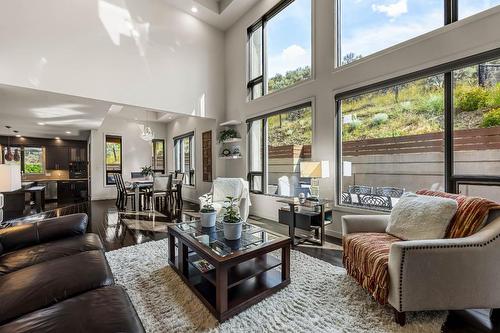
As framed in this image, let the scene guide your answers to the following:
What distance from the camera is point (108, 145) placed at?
838 centimetres

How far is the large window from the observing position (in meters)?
2.67

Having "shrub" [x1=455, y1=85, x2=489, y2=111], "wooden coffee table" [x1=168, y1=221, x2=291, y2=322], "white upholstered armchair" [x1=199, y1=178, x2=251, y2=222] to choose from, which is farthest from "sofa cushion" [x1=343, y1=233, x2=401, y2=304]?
"white upholstered armchair" [x1=199, y1=178, x2=251, y2=222]

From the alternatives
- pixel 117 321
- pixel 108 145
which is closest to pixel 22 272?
pixel 117 321

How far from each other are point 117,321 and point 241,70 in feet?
18.3

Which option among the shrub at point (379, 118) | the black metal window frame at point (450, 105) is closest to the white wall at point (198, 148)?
the shrub at point (379, 118)

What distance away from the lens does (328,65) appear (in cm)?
384

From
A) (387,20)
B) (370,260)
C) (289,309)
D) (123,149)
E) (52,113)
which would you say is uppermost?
(387,20)

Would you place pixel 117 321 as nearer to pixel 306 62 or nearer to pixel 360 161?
pixel 360 161

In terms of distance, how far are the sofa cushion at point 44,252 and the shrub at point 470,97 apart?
13.3ft

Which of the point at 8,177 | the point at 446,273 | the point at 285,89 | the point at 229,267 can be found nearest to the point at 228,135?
the point at 285,89

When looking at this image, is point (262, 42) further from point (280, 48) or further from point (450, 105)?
point (450, 105)

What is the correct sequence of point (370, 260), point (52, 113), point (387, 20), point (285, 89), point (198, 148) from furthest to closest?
point (198, 148)
point (52, 113)
point (285, 89)
point (387, 20)
point (370, 260)

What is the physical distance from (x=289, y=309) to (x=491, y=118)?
2882mm

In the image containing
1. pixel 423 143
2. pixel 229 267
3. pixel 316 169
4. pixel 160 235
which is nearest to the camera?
pixel 229 267
